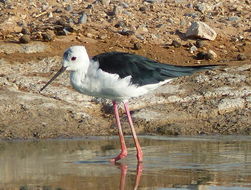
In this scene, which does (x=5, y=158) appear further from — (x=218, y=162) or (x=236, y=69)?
(x=236, y=69)

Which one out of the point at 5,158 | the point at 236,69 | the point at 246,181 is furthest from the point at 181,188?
the point at 236,69

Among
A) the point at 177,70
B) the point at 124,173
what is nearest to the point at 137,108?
the point at 177,70

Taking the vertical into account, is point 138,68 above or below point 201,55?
above

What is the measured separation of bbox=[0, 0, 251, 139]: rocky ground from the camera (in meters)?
11.6

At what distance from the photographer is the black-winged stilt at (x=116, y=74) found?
948 cm

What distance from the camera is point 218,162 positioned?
8992mm

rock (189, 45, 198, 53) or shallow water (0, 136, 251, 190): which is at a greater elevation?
shallow water (0, 136, 251, 190)

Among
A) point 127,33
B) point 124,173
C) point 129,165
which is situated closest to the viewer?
point 124,173

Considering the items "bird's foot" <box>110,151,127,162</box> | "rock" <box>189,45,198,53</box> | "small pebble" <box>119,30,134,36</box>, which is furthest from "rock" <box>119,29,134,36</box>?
"bird's foot" <box>110,151,127,162</box>

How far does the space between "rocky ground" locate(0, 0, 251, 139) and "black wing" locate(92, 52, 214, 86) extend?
175 cm

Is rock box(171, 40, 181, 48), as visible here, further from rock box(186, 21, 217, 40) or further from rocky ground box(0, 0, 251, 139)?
rock box(186, 21, 217, 40)

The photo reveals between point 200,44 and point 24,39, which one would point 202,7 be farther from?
point 24,39

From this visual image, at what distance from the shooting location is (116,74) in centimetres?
954

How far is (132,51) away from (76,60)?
4777 mm
